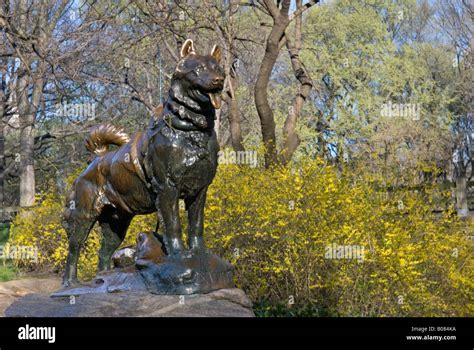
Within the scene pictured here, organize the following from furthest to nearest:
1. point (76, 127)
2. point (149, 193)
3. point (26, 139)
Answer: point (76, 127) → point (26, 139) → point (149, 193)

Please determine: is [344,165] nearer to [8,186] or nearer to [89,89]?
[89,89]

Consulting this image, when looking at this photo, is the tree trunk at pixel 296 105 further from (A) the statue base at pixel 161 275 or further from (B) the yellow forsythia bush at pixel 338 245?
(A) the statue base at pixel 161 275

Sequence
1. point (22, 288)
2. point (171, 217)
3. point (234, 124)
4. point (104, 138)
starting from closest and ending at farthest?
point (171, 217) → point (104, 138) → point (22, 288) → point (234, 124)

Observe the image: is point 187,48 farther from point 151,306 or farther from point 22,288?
point 22,288

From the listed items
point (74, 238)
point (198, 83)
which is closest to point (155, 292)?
point (74, 238)

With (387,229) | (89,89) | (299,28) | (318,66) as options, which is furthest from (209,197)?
(318,66)

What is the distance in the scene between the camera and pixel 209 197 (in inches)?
326

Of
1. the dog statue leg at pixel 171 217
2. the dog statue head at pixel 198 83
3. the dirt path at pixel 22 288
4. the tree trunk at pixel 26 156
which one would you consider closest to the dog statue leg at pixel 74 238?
the dog statue leg at pixel 171 217

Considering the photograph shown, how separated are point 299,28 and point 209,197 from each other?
6.59m

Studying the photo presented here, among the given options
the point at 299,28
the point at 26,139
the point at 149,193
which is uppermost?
the point at 299,28

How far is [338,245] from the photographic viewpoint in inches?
288

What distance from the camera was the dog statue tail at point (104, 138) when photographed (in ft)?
20.1

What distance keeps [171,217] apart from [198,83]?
1149 mm

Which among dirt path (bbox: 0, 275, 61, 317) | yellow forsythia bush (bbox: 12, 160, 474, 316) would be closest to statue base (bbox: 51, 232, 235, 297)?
yellow forsythia bush (bbox: 12, 160, 474, 316)
